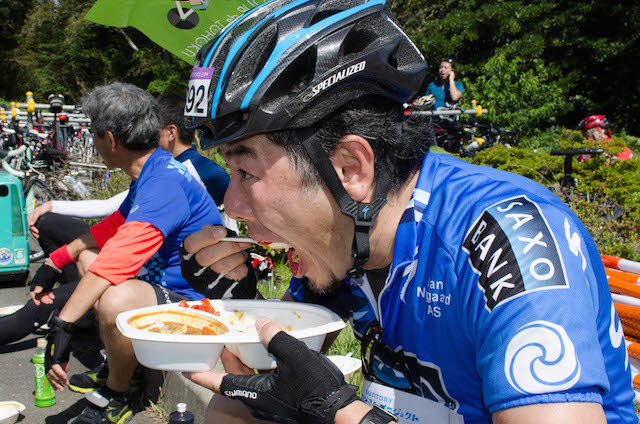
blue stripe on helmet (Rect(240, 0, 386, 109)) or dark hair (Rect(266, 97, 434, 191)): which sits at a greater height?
blue stripe on helmet (Rect(240, 0, 386, 109))

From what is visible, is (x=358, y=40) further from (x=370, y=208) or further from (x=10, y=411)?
(x=10, y=411)

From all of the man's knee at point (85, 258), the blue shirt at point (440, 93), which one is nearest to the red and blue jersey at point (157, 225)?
the man's knee at point (85, 258)

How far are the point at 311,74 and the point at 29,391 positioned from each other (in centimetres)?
363

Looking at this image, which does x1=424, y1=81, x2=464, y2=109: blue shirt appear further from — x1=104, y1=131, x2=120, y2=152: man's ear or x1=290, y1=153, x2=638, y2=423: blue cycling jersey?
x1=290, y1=153, x2=638, y2=423: blue cycling jersey

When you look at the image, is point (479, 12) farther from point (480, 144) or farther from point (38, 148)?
point (38, 148)

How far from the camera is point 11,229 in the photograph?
5996mm

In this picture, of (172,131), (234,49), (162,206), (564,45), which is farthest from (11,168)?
(564,45)

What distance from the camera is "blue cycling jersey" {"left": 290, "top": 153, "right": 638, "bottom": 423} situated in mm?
1069

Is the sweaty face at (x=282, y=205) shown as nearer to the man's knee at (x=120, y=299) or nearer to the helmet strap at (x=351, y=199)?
the helmet strap at (x=351, y=199)

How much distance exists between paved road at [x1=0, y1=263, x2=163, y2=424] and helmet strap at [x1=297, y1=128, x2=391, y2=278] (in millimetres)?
2656

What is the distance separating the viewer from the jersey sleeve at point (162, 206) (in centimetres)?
328

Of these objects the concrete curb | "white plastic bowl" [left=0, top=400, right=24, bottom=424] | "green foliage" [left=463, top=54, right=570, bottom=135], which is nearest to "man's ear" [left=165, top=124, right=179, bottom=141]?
the concrete curb

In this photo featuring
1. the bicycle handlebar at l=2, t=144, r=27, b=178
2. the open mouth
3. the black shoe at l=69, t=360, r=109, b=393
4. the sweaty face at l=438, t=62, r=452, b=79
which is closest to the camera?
the open mouth

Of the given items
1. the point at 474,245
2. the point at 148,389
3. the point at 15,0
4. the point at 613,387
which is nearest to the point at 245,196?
the point at 474,245
